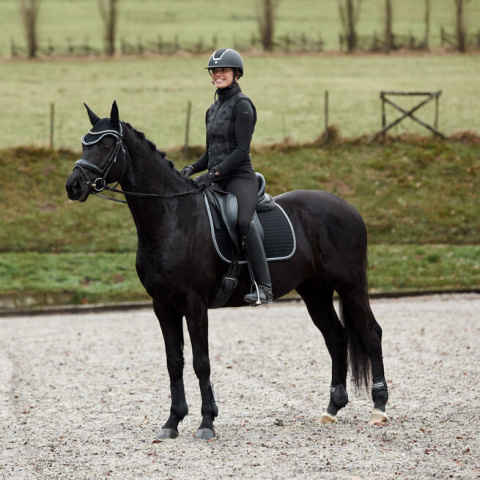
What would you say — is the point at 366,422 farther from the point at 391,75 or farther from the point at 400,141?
the point at 391,75

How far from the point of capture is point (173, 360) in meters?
7.93

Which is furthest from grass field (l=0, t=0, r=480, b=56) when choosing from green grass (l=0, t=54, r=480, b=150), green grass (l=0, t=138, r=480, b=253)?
green grass (l=0, t=138, r=480, b=253)

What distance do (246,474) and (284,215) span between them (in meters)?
2.85

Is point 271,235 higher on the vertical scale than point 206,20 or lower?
lower

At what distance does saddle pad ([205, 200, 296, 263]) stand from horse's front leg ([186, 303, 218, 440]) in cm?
62

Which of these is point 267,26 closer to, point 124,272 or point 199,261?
point 124,272

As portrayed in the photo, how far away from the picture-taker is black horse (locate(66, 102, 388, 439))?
292 inches

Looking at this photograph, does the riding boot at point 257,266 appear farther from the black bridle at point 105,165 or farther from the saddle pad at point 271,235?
the black bridle at point 105,165

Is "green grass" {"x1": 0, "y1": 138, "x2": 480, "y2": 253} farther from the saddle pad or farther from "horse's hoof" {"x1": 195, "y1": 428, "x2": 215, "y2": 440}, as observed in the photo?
"horse's hoof" {"x1": 195, "y1": 428, "x2": 215, "y2": 440}

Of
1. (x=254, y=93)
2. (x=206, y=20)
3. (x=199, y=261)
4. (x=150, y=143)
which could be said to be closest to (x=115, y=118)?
(x=150, y=143)

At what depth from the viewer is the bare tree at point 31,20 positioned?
48562mm

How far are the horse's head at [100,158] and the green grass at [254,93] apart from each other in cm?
1850

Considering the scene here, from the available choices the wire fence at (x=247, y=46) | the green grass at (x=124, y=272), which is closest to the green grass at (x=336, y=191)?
the green grass at (x=124, y=272)

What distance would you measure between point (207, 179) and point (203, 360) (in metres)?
1.75
